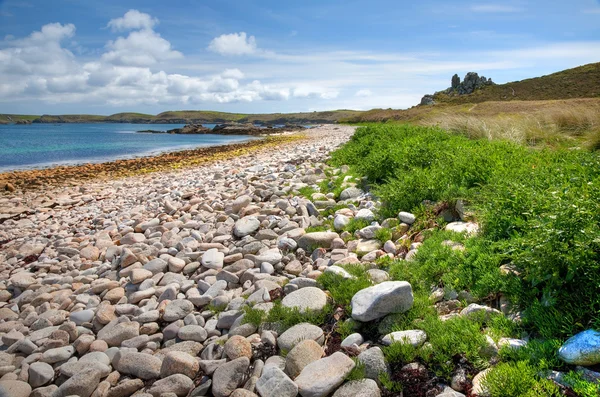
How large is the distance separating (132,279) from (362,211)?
3.79 m

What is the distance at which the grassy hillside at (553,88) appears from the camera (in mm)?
53169

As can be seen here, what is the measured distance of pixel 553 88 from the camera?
5916 cm

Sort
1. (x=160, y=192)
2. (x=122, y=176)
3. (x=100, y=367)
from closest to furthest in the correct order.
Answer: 1. (x=100, y=367)
2. (x=160, y=192)
3. (x=122, y=176)

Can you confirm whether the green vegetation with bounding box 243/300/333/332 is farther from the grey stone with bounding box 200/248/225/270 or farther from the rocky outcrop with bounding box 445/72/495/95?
the rocky outcrop with bounding box 445/72/495/95

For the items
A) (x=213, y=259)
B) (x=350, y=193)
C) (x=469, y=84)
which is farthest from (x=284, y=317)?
(x=469, y=84)

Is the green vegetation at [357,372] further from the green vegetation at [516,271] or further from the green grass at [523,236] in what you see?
the green grass at [523,236]

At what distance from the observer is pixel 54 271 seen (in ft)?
21.7

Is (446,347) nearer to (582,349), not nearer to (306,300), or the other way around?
(582,349)

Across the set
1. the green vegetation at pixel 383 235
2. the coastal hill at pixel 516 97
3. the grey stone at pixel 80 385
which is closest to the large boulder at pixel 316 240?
the green vegetation at pixel 383 235

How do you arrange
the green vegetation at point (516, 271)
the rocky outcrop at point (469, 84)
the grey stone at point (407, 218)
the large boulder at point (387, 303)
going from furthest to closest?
the rocky outcrop at point (469, 84)
the grey stone at point (407, 218)
the large boulder at point (387, 303)
the green vegetation at point (516, 271)

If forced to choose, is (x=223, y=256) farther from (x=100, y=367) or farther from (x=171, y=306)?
(x=100, y=367)

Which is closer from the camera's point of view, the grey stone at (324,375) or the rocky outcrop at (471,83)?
the grey stone at (324,375)

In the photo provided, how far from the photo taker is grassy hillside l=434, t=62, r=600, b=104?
53.2 m

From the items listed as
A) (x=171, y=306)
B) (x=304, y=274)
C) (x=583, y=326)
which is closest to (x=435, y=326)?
(x=583, y=326)
